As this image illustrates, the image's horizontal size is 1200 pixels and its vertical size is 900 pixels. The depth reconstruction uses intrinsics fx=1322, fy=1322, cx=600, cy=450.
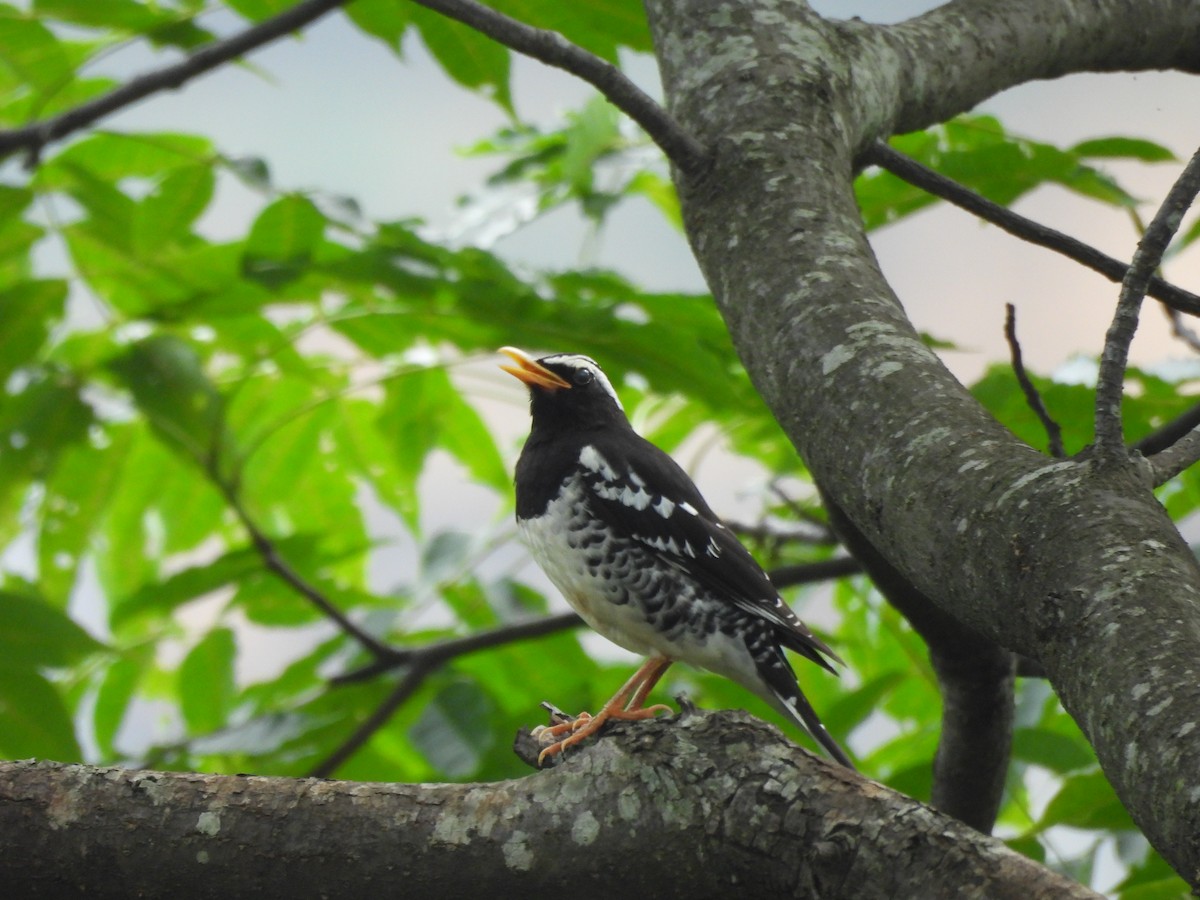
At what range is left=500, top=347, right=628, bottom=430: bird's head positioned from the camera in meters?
4.44

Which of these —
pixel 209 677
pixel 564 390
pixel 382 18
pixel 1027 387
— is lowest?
pixel 209 677

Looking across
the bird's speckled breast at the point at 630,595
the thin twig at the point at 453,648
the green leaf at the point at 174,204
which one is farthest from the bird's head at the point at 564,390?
the green leaf at the point at 174,204

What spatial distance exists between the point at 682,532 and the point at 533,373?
81 cm

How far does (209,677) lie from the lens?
4777mm

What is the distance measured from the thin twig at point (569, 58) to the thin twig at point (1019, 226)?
1.73 ft

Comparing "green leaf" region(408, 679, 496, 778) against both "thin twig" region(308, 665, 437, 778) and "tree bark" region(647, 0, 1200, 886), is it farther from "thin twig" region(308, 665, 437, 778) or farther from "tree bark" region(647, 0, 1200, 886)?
"tree bark" region(647, 0, 1200, 886)

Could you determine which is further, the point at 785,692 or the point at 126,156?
the point at 126,156

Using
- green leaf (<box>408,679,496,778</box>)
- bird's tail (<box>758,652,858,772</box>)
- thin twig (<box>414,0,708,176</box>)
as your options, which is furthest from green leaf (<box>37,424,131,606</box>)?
thin twig (<box>414,0,708,176</box>)

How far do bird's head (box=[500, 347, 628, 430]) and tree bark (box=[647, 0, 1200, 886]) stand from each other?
160 centimetres

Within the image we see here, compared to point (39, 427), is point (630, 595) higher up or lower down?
lower down

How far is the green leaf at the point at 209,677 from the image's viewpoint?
4.74 m

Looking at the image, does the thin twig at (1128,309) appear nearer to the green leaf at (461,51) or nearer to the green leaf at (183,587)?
the green leaf at (461,51)

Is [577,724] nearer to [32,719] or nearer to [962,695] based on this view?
[962,695]

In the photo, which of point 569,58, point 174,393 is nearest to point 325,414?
point 174,393
